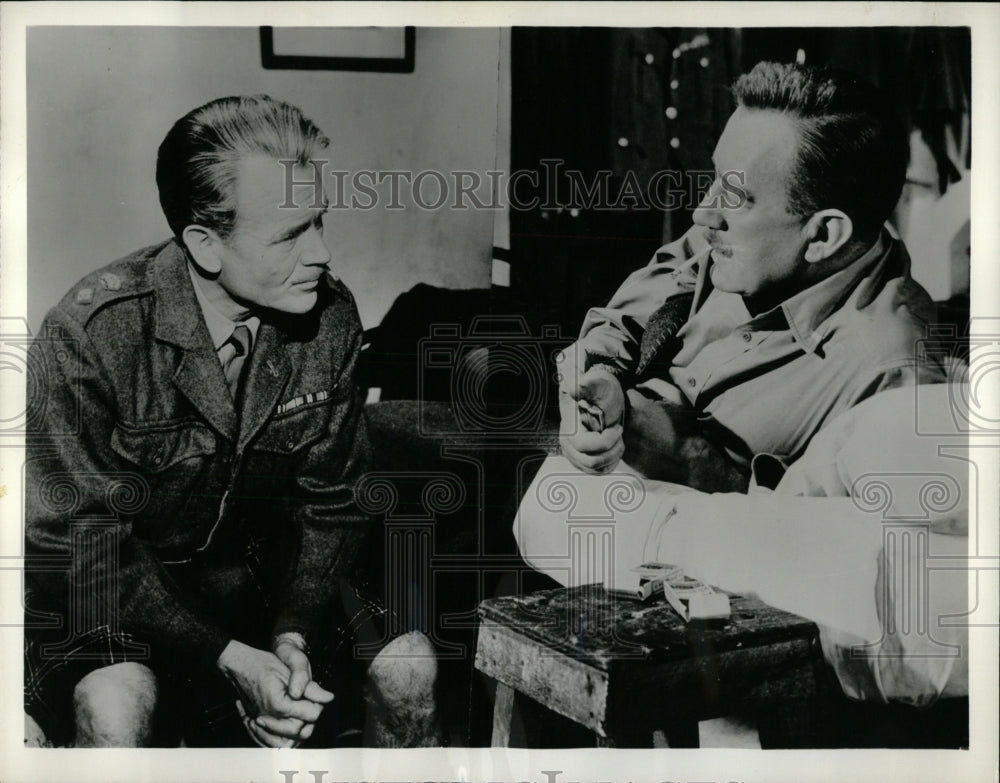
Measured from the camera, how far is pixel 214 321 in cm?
291

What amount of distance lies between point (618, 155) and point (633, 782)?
6.54ft

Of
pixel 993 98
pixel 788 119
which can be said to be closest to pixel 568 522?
pixel 788 119

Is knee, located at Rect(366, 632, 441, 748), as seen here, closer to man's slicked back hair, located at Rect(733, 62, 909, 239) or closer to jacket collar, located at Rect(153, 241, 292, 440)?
jacket collar, located at Rect(153, 241, 292, 440)

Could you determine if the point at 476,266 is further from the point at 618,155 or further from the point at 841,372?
the point at 841,372

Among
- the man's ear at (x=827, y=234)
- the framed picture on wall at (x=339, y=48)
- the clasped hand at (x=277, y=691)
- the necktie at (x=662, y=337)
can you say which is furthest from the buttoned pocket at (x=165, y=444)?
the man's ear at (x=827, y=234)

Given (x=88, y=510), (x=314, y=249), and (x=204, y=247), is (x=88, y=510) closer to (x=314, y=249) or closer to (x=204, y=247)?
(x=204, y=247)

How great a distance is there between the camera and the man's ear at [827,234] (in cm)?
290

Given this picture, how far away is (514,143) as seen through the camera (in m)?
2.93

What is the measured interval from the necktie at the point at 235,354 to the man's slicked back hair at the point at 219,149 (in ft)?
1.02

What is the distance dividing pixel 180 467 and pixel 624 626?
147cm

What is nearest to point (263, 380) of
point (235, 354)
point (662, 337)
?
point (235, 354)

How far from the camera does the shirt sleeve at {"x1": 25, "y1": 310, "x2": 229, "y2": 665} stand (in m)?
2.87

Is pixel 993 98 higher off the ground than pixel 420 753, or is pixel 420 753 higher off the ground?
pixel 993 98

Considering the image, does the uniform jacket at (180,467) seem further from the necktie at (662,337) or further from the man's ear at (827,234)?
the man's ear at (827,234)
